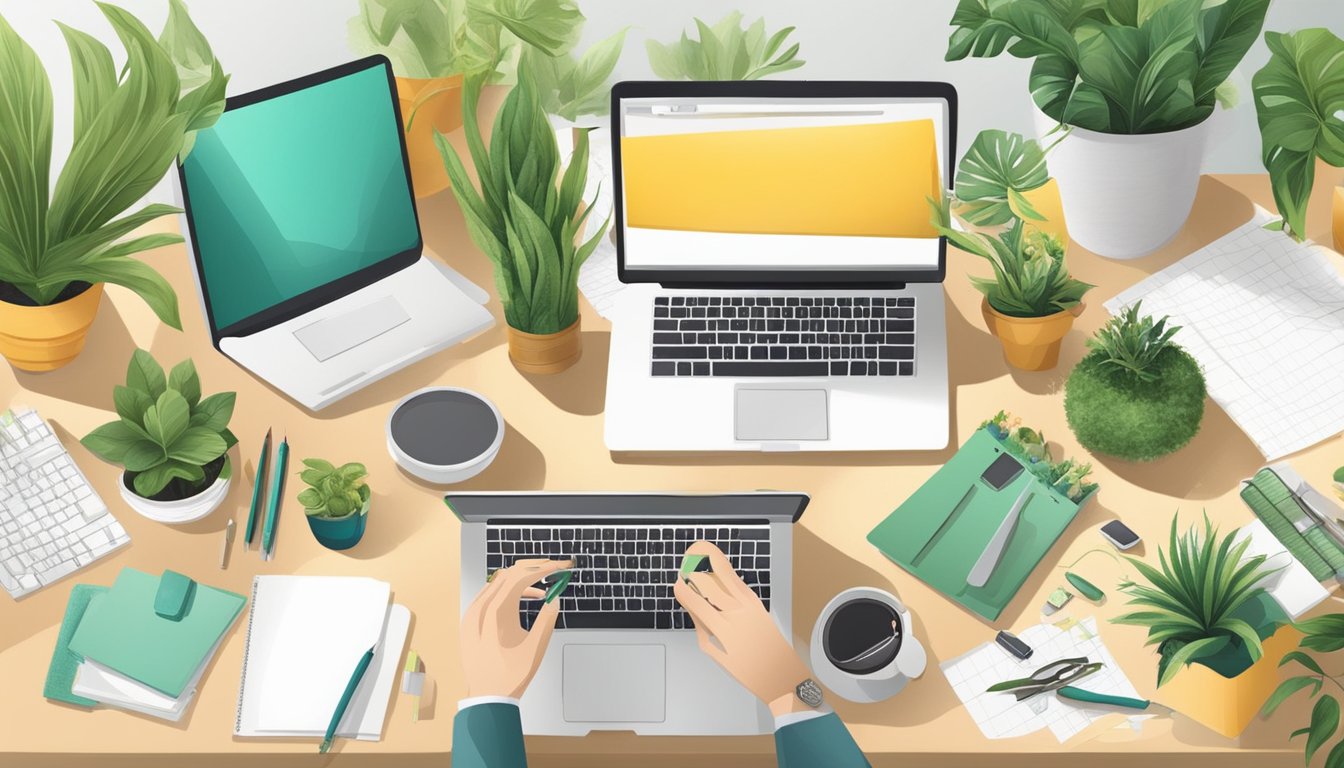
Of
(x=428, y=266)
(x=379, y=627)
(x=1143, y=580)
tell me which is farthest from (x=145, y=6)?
(x=1143, y=580)

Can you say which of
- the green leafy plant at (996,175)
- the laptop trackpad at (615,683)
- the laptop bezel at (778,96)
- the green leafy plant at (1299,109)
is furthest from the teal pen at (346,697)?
the green leafy plant at (1299,109)

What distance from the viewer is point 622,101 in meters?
1.58

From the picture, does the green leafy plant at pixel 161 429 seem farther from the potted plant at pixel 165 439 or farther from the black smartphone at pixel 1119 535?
the black smartphone at pixel 1119 535

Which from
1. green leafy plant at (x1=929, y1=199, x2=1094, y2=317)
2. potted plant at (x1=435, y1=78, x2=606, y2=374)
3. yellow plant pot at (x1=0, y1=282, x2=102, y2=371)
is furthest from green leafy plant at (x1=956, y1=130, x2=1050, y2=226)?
yellow plant pot at (x1=0, y1=282, x2=102, y2=371)

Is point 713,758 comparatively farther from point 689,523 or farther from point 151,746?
point 151,746

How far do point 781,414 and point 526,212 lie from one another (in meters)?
0.42

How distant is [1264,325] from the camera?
5.50 ft

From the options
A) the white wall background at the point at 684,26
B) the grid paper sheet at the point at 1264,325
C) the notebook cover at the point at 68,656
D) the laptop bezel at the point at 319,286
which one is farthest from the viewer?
the white wall background at the point at 684,26

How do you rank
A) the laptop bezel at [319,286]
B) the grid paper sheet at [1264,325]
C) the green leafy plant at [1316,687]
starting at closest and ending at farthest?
the green leafy plant at [1316,687] < the laptop bezel at [319,286] < the grid paper sheet at [1264,325]

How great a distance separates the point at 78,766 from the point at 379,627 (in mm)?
350

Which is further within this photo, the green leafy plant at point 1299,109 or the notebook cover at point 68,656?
the green leafy plant at point 1299,109

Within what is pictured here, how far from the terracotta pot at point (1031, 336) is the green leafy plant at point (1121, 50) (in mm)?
275

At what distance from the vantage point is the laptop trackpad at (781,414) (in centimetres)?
159

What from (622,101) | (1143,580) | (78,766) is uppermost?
A: (622,101)
